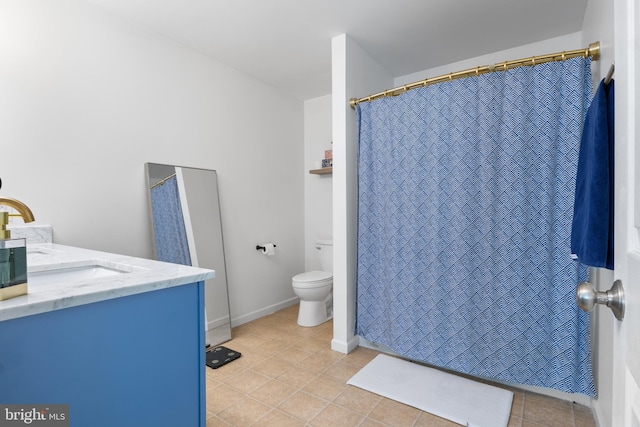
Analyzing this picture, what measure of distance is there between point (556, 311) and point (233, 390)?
6.12 ft

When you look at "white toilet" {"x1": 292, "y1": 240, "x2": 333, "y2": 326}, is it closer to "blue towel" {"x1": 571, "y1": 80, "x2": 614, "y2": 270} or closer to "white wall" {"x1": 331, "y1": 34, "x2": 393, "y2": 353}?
"white wall" {"x1": 331, "y1": 34, "x2": 393, "y2": 353}

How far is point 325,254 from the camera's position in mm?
3420

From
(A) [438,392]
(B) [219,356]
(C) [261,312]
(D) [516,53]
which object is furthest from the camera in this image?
(C) [261,312]

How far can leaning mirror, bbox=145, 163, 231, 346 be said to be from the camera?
7.80 feet

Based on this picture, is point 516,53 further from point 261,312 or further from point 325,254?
point 261,312

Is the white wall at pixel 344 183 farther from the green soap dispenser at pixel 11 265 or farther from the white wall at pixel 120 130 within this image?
the green soap dispenser at pixel 11 265

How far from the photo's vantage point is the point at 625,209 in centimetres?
55

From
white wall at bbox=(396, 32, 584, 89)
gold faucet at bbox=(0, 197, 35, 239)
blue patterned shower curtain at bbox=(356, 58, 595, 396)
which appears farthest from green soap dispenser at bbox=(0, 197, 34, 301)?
white wall at bbox=(396, 32, 584, 89)

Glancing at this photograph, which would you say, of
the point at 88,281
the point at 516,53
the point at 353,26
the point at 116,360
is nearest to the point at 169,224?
the point at 88,281

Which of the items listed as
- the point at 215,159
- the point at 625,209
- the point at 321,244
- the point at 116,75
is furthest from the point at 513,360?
the point at 116,75

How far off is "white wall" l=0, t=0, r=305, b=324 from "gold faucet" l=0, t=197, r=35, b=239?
1.30 m

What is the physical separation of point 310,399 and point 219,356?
34.5 inches

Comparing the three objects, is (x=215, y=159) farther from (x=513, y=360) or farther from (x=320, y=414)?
(x=513, y=360)

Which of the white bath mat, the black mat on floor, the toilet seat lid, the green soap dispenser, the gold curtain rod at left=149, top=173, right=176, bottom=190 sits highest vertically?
the gold curtain rod at left=149, top=173, right=176, bottom=190
